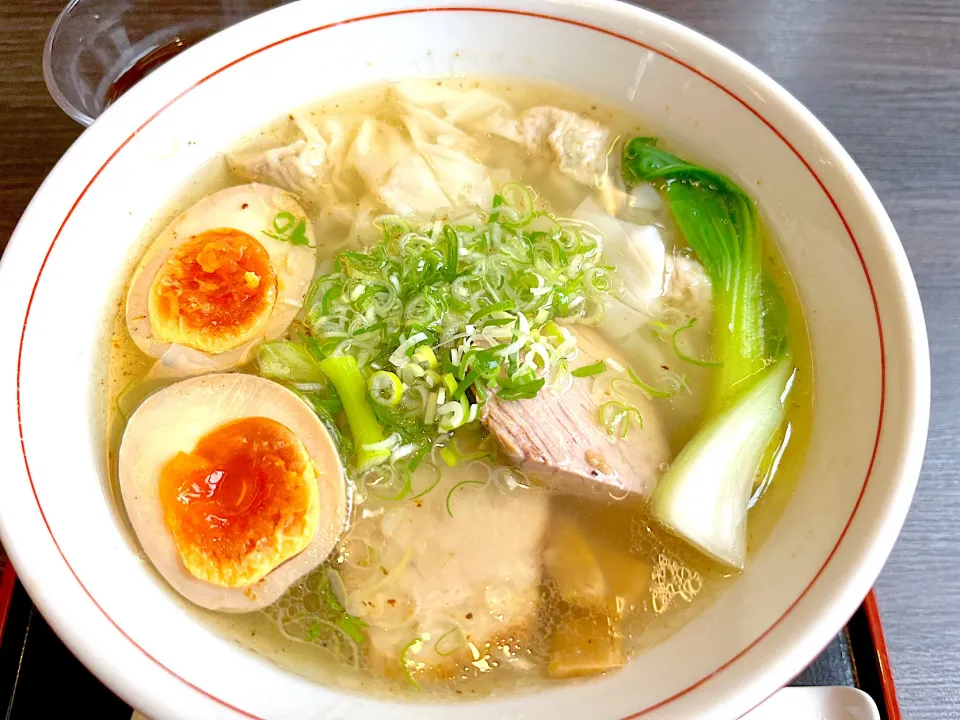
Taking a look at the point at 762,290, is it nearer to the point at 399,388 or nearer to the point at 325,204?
the point at 399,388

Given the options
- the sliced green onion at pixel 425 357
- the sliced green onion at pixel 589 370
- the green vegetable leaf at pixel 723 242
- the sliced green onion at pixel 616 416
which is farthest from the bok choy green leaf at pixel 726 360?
the sliced green onion at pixel 425 357

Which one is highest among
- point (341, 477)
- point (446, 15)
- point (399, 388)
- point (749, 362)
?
point (446, 15)

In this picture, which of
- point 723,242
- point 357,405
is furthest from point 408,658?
point 723,242

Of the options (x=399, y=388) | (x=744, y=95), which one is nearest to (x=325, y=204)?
(x=399, y=388)

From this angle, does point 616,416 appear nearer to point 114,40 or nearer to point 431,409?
point 431,409

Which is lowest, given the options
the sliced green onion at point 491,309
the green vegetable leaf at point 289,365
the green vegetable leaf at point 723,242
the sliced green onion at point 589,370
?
A: the green vegetable leaf at point 289,365

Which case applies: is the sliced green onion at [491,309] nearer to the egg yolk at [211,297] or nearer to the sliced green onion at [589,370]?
the sliced green onion at [589,370]

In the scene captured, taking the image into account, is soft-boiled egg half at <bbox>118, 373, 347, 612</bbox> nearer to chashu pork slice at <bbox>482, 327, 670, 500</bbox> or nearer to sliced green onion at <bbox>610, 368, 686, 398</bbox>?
chashu pork slice at <bbox>482, 327, 670, 500</bbox>

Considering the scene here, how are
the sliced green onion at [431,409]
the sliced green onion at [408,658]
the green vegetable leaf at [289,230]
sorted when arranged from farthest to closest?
the green vegetable leaf at [289,230] → the sliced green onion at [431,409] → the sliced green onion at [408,658]
